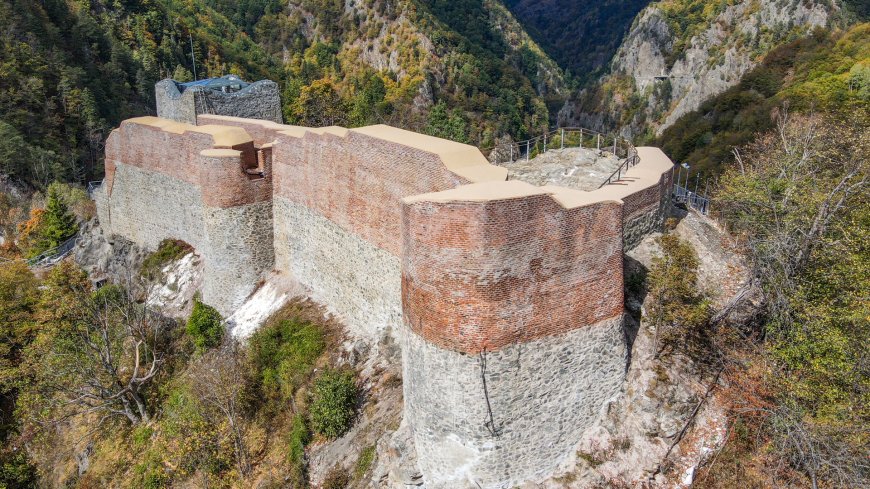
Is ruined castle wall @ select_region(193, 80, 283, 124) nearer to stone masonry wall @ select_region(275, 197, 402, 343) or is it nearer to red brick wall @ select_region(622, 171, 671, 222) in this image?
stone masonry wall @ select_region(275, 197, 402, 343)

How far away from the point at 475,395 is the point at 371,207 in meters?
8.12

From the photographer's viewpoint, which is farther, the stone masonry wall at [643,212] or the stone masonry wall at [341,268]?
the stone masonry wall at [341,268]

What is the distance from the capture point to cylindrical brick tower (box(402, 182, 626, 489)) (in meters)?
13.0

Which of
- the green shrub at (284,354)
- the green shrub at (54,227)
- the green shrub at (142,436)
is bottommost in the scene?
the green shrub at (142,436)

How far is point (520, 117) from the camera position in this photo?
9994 cm

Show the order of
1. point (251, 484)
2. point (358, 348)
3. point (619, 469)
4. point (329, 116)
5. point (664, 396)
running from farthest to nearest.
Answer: point (329, 116), point (358, 348), point (251, 484), point (664, 396), point (619, 469)

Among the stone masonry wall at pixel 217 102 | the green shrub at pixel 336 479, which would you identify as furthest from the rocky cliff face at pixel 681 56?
the green shrub at pixel 336 479

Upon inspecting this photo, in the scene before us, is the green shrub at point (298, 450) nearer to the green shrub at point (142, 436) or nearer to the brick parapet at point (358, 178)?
the brick parapet at point (358, 178)

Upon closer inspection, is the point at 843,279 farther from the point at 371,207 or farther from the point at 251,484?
the point at 251,484

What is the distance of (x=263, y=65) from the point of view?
96500 mm

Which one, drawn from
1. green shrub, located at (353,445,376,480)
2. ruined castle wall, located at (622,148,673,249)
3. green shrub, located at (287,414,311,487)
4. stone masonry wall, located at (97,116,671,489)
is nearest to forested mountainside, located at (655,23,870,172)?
ruined castle wall, located at (622,148,673,249)

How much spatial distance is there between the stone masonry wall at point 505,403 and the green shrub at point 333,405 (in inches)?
132

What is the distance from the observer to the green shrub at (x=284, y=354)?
2061cm

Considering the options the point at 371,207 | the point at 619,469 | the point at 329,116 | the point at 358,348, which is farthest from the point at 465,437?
the point at 329,116
